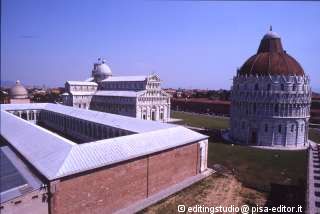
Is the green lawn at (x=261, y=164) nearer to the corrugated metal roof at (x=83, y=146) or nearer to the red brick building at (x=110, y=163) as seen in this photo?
the red brick building at (x=110, y=163)

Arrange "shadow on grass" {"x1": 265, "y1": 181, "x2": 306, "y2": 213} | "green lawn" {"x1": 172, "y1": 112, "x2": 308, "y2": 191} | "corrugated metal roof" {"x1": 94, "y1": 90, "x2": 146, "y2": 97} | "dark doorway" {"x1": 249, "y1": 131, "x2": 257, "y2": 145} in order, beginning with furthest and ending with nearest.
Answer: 1. "corrugated metal roof" {"x1": 94, "y1": 90, "x2": 146, "y2": 97}
2. "dark doorway" {"x1": 249, "y1": 131, "x2": 257, "y2": 145}
3. "green lawn" {"x1": 172, "y1": 112, "x2": 308, "y2": 191}
4. "shadow on grass" {"x1": 265, "y1": 181, "x2": 306, "y2": 213}

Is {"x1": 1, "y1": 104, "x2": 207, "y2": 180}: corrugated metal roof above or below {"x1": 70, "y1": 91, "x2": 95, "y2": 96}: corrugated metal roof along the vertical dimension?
below

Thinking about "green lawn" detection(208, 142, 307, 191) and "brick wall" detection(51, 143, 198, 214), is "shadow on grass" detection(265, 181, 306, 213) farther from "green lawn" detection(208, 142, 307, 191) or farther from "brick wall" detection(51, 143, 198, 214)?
"brick wall" detection(51, 143, 198, 214)

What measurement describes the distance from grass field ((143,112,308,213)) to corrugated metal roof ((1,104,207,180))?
4477 mm

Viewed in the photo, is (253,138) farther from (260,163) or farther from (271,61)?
(271,61)

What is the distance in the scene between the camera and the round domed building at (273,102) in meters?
39.7

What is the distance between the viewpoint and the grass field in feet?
69.5

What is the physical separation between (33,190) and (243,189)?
56.8 ft

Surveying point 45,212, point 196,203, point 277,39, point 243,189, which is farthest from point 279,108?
point 45,212

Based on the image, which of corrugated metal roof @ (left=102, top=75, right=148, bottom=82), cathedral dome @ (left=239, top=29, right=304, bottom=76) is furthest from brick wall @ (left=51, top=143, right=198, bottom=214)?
corrugated metal roof @ (left=102, top=75, right=148, bottom=82)

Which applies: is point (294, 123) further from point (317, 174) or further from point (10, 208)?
point (10, 208)

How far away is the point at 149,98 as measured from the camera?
59.9 m

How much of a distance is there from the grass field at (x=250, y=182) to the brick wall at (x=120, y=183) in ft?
5.92

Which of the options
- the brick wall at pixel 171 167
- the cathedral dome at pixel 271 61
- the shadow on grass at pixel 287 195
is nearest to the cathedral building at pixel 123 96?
the cathedral dome at pixel 271 61
